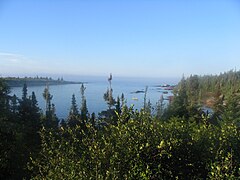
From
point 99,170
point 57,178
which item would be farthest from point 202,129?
point 57,178

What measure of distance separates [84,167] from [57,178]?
93 centimetres

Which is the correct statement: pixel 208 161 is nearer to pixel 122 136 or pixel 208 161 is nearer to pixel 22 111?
pixel 122 136

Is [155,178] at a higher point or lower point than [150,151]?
lower

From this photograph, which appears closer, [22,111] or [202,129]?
[202,129]

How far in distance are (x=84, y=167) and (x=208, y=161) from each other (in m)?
4.03

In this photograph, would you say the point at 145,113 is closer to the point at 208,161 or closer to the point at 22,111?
the point at 208,161

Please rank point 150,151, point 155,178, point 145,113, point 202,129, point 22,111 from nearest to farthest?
point 155,178 < point 150,151 < point 145,113 < point 202,129 < point 22,111

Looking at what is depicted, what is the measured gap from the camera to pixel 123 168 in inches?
300

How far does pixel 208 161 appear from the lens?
8.09 m

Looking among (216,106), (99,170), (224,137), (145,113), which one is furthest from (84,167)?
(216,106)

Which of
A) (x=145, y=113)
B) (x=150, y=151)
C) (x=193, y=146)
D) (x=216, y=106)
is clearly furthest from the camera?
(x=216, y=106)

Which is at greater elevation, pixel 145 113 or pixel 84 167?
pixel 145 113

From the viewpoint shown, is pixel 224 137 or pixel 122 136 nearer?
pixel 122 136

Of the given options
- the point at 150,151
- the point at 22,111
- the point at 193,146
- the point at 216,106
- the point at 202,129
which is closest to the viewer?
the point at 150,151
